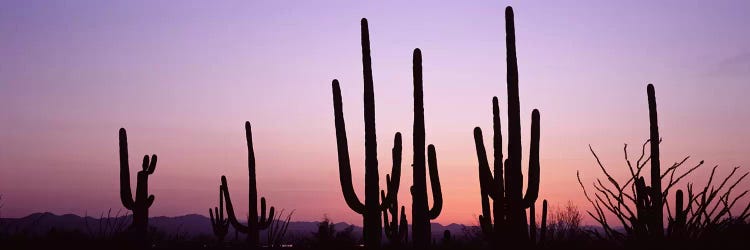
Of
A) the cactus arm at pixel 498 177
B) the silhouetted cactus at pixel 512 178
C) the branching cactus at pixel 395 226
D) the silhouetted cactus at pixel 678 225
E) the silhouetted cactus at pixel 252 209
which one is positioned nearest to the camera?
the silhouetted cactus at pixel 678 225

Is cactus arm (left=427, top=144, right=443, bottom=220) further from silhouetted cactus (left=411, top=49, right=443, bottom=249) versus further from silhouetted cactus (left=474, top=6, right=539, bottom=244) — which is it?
silhouetted cactus (left=474, top=6, right=539, bottom=244)

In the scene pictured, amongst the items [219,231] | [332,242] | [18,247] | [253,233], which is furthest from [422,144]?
[332,242]

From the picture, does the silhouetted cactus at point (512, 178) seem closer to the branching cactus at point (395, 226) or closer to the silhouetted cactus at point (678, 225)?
the silhouetted cactus at point (678, 225)

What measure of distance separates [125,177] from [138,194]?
1.23 feet

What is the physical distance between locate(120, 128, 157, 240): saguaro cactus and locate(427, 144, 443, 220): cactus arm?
5597mm

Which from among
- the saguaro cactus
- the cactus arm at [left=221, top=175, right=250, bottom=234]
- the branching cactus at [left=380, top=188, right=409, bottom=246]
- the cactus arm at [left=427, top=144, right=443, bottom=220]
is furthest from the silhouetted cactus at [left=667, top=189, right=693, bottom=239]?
the cactus arm at [left=221, top=175, right=250, bottom=234]

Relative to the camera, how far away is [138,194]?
582 inches

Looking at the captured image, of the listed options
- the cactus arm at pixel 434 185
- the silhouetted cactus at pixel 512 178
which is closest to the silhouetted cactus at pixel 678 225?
the silhouetted cactus at pixel 512 178

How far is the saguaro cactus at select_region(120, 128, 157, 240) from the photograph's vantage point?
48.0 feet

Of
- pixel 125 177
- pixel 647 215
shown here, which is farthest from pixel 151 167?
pixel 647 215

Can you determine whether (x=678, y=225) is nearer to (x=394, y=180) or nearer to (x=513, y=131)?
(x=513, y=131)

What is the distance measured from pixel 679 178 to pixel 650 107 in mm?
2761

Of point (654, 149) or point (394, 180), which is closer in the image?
point (654, 149)

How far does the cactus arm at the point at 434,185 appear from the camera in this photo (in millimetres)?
11477
